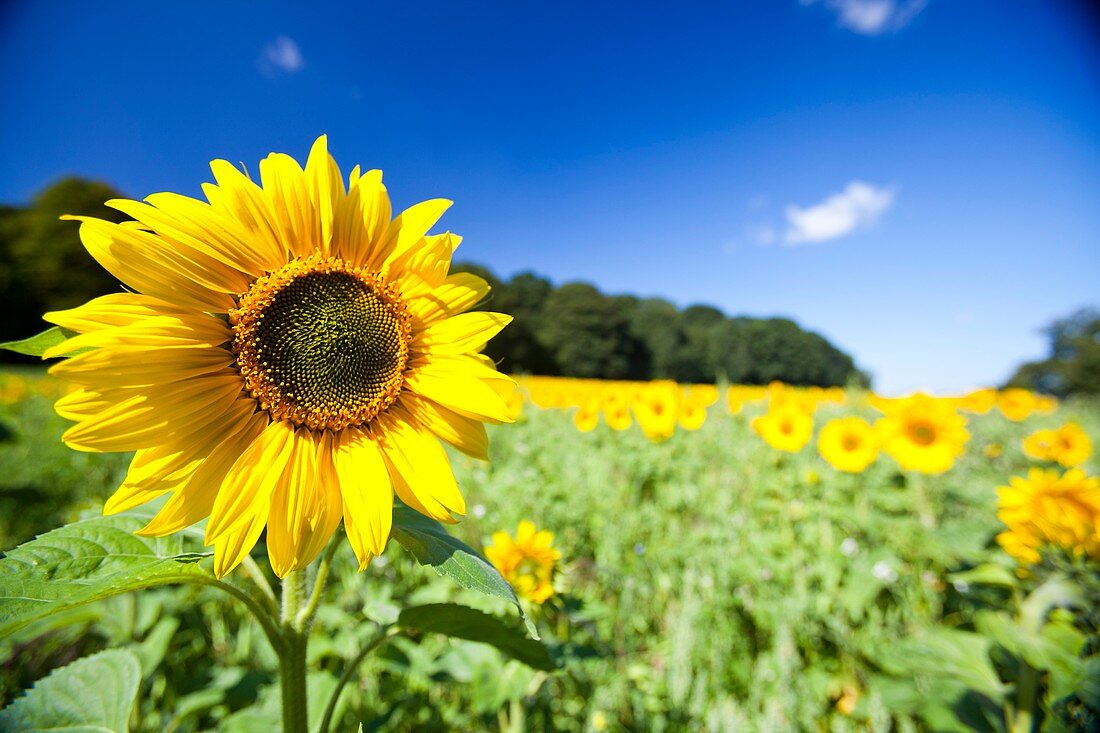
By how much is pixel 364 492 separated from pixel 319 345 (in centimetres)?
32

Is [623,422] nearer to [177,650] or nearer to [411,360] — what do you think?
Result: [177,650]

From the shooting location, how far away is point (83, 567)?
77 cm

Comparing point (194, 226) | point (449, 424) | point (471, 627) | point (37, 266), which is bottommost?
point (471, 627)

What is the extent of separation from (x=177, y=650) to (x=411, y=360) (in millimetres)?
2260

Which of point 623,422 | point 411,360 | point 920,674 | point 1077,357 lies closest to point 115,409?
point 411,360

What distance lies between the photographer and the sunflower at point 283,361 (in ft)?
2.86

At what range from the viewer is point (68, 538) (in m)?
0.80

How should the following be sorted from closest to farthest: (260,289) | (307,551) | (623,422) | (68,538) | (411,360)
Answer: (68,538), (307,551), (260,289), (411,360), (623,422)

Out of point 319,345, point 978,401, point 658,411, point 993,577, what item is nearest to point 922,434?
point 993,577

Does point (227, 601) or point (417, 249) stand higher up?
point (417, 249)

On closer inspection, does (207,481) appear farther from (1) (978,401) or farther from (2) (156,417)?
(1) (978,401)

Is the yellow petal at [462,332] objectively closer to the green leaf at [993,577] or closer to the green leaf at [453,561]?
the green leaf at [453,561]

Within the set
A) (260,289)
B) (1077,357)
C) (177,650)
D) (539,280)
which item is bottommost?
(177,650)

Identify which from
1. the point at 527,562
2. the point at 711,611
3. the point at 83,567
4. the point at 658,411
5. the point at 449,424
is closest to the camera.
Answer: the point at 83,567
